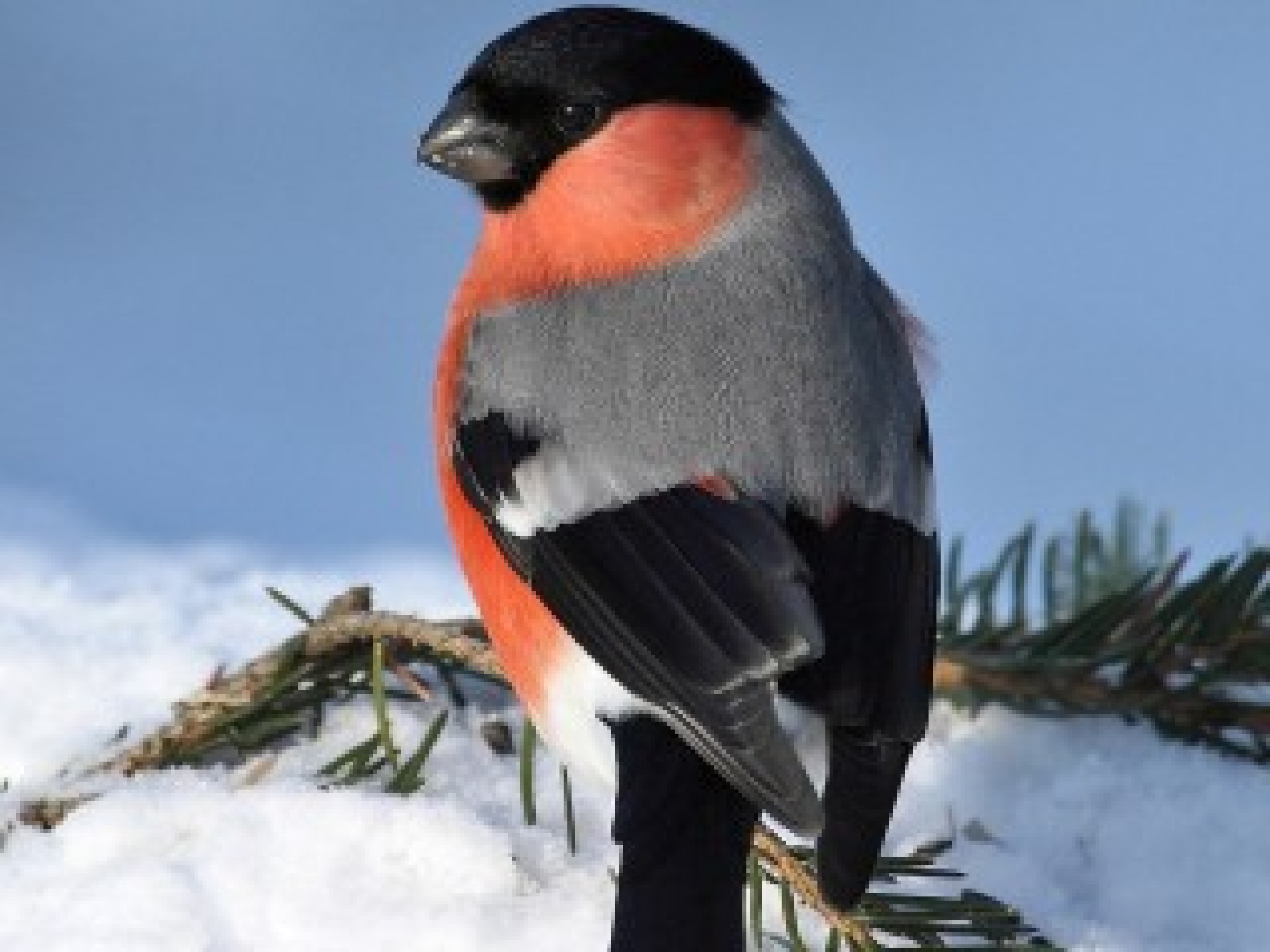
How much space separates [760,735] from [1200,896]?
827 mm

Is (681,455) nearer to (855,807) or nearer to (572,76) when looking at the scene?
(855,807)

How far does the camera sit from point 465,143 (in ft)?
8.74

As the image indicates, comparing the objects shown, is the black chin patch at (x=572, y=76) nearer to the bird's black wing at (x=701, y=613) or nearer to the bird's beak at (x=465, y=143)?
the bird's beak at (x=465, y=143)

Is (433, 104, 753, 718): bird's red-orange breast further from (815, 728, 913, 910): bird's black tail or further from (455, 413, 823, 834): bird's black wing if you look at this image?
(815, 728, 913, 910): bird's black tail

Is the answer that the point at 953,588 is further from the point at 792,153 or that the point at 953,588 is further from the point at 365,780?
the point at 365,780

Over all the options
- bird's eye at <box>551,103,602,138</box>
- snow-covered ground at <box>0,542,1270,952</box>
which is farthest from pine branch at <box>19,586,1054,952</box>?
bird's eye at <box>551,103,602,138</box>

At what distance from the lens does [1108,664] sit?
283cm

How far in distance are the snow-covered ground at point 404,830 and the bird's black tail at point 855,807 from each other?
29cm

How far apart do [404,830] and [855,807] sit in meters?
0.50

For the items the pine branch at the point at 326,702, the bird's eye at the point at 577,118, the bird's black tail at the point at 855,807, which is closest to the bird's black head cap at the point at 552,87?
the bird's eye at the point at 577,118

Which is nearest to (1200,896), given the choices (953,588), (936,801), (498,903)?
(936,801)

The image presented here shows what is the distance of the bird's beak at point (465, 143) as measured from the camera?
2.66m

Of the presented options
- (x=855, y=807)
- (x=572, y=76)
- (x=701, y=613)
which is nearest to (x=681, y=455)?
(x=701, y=613)

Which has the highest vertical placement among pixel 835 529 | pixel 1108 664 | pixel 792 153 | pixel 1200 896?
pixel 792 153
